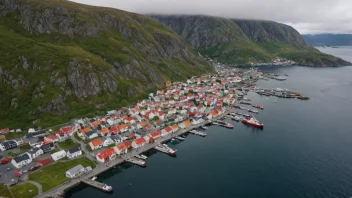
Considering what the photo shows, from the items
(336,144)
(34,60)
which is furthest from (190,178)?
(34,60)

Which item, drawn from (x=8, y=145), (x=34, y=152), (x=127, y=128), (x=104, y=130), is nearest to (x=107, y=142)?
(x=104, y=130)

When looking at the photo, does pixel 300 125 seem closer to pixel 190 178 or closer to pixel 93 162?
pixel 190 178

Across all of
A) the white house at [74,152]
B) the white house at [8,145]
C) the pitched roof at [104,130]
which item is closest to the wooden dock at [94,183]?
the white house at [74,152]

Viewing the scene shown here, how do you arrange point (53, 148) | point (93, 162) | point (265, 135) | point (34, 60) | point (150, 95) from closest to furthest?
point (93, 162), point (53, 148), point (265, 135), point (34, 60), point (150, 95)

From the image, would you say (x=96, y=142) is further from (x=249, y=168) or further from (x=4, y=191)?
(x=249, y=168)

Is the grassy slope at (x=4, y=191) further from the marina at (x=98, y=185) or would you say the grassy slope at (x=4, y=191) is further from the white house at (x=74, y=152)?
the white house at (x=74, y=152)

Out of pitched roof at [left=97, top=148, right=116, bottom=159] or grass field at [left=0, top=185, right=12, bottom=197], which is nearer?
grass field at [left=0, top=185, right=12, bottom=197]

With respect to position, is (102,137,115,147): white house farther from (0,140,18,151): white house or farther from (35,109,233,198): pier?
(0,140,18,151): white house

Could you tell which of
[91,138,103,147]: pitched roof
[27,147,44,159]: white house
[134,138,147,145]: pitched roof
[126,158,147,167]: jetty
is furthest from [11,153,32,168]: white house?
[134,138,147,145]: pitched roof
